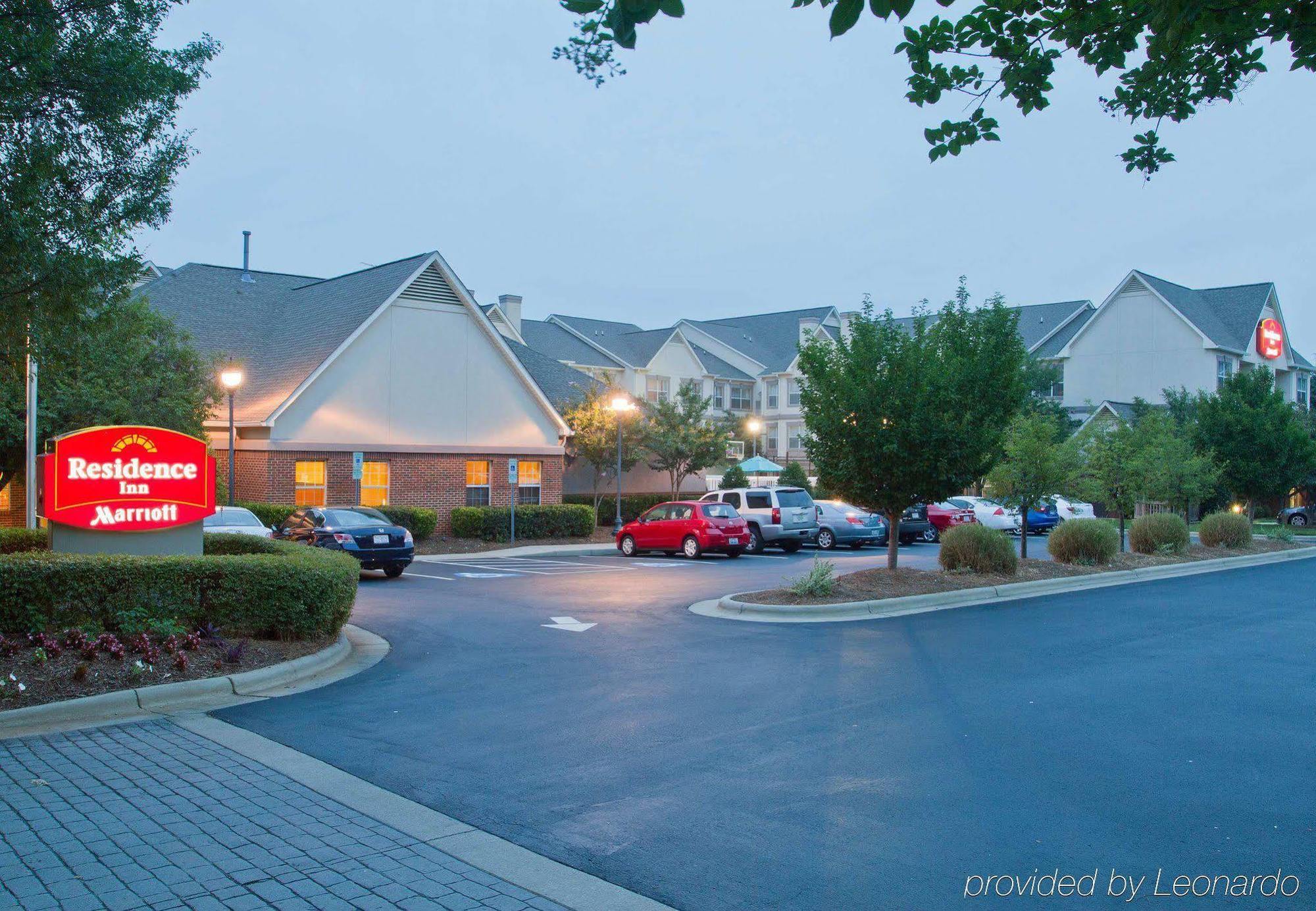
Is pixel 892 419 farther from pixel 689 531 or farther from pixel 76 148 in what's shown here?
pixel 76 148

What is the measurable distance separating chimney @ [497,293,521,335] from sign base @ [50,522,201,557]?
36.7 meters

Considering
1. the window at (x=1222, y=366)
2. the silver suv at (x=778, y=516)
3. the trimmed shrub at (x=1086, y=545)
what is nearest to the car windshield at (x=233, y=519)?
the silver suv at (x=778, y=516)

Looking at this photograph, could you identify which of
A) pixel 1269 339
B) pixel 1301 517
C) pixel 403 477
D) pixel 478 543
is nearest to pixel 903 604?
pixel 478 543

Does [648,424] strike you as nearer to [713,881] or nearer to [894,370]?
[894,370]

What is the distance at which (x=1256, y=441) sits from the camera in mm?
31375

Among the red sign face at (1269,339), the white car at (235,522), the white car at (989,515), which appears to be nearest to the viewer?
the white car at (235,522)

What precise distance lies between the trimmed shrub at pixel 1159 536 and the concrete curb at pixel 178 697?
20.4 m

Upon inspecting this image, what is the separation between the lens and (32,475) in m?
15.3

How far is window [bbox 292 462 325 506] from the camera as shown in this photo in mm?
27391

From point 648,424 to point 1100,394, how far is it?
28912 millimetres

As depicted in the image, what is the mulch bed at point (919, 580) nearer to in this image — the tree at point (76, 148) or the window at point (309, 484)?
the tree at point (76, 148)

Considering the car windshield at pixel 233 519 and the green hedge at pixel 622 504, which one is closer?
the car windshield at pixel 233 519

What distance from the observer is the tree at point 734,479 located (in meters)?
39.6

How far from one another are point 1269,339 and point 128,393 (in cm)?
5154
